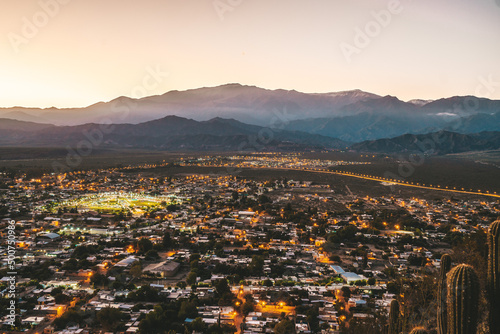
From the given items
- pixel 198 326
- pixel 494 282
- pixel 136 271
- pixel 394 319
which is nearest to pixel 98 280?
pixel 136 271

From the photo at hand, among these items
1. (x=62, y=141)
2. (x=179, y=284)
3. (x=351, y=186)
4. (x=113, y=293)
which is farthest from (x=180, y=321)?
(x=62, y=141)

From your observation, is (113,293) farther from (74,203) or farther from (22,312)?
(74,203)

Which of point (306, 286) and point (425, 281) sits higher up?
point (425, 281)

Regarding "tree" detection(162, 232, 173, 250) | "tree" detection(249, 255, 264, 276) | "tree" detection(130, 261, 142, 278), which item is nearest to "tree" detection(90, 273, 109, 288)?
"tree" detection(130, 261, 142, 278)

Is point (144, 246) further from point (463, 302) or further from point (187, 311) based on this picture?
point (463, 302)

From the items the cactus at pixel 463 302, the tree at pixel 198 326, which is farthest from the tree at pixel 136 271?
the cactus at pixel 463 302

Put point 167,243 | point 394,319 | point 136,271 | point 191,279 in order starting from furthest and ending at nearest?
point 167,243
point 136,271
point 191,279
point 394,319
